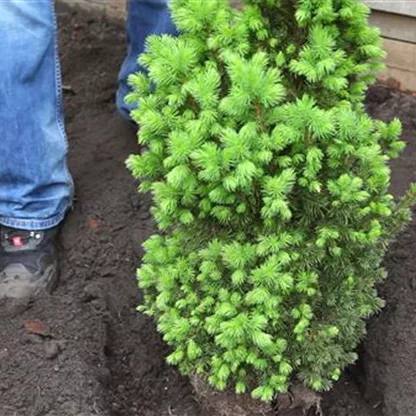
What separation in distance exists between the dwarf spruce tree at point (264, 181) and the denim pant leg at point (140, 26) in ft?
3.80

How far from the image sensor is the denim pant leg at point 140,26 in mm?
3037

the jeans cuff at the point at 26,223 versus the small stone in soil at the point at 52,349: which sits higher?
the jeans cuff at the point at 26,223

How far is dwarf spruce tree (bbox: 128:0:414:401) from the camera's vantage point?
1706mm

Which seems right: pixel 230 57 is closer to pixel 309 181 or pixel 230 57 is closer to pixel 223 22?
pixel 223 22

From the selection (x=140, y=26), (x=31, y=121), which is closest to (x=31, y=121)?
(x=31, y=121)

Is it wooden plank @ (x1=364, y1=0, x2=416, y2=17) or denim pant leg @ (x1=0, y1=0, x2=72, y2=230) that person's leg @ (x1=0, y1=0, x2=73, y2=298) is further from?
wooden plank @ (x1=364, y1=0, x2=416, y2=17)

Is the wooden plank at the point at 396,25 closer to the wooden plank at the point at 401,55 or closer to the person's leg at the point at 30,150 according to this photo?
the wooden plank at the point at 401,55

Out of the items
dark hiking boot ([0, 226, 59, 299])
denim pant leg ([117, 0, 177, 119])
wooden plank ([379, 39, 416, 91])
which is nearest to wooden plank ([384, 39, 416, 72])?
wooden plank ([379, 39, 416, 91])

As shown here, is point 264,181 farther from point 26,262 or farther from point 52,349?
point 26,262

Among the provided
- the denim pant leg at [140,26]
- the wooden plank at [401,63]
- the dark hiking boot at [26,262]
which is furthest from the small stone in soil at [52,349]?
the wooden plank at [401,63]

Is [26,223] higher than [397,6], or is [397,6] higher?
[397,6]

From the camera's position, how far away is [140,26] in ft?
10.5

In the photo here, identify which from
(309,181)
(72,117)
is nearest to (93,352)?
(309,181)

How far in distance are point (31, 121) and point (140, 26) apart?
83cm
